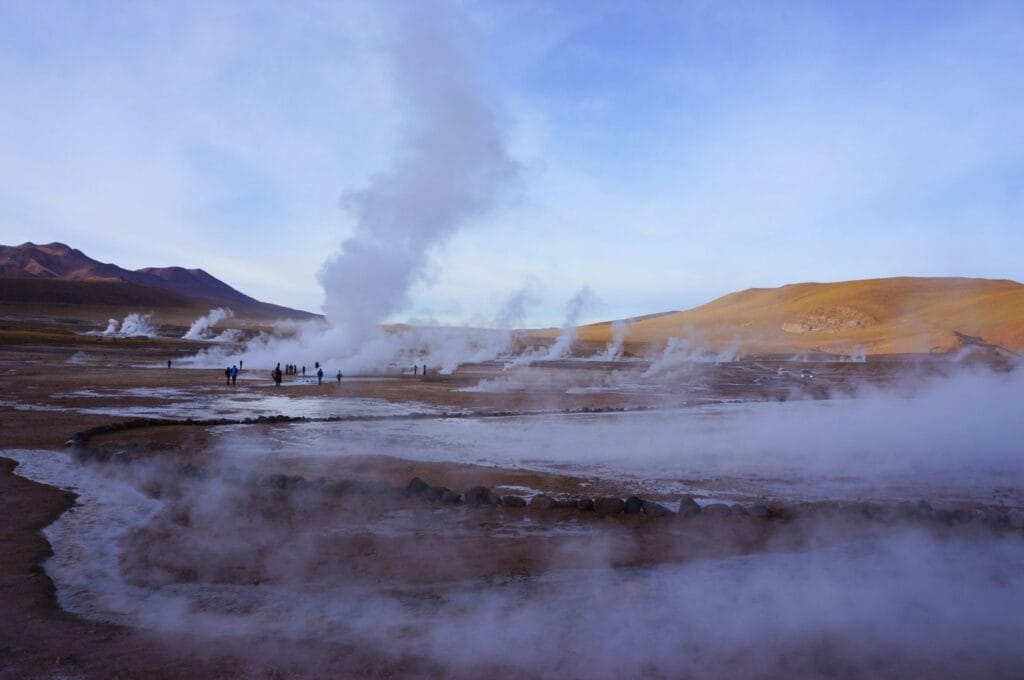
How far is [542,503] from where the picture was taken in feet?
31.2

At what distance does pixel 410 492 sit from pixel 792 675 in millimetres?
6177

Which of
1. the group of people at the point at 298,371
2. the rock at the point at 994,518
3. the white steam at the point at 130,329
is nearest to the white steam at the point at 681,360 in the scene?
the group of people at the point at 298,371

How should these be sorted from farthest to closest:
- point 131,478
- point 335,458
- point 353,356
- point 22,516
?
point 353,356, point 335,458, point 131,478, point 22,516

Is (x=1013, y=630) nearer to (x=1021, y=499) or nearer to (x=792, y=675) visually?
(x=792, y=675)

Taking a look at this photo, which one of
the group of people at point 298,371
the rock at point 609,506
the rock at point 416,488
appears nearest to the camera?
the rock at point 609,506

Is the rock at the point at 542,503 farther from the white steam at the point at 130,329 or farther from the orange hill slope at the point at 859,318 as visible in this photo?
the white steam at the point at 130,329

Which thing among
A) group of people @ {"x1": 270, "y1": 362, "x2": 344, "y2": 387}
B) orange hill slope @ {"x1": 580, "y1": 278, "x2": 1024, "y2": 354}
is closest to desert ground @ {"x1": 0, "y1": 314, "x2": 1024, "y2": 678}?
group of people @ {"x1": 270, "y1": 362, "x2": 344, "y2": 387}

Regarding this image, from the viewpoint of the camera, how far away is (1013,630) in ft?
18.6

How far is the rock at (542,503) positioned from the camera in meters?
9.48

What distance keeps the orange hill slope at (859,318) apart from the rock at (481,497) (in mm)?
42607

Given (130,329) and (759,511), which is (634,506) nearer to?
(759,511)

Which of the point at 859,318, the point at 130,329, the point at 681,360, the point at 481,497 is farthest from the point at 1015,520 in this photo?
the point at 859,318

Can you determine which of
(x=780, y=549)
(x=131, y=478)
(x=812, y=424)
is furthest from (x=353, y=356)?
(x=780, y=549)

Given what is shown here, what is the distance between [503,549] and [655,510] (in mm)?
2443
